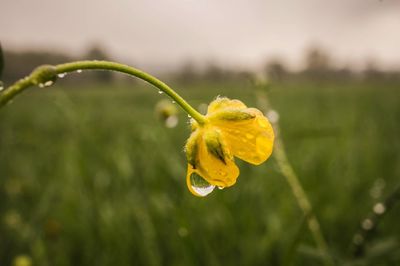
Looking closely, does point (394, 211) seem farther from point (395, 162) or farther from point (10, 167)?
point (10, 167)

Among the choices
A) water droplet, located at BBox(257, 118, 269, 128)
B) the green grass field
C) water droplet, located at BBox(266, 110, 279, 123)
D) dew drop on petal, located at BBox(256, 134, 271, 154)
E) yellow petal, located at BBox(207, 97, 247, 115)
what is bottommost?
the green grass field

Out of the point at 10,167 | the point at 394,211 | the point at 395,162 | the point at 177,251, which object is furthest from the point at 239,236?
the point at 10,167

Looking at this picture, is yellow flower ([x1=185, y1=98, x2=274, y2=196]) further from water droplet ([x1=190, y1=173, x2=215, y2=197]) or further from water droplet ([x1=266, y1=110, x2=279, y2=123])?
water droplet ([x1=266, y1=110, x2=279, y2=123])

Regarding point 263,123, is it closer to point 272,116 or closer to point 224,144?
point 224,144

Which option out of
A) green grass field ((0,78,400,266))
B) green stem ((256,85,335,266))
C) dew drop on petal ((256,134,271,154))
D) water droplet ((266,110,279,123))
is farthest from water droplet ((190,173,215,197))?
water droplet ((266,110,279,123))

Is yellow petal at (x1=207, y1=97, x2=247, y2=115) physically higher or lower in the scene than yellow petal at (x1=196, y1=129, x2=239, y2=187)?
higher

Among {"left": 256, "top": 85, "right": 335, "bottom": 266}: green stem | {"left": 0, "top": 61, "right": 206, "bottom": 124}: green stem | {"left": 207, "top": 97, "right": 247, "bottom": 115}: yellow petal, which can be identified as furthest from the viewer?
{"left": 256, "top": 85, "right": 335, "bottom": 266}: green stem

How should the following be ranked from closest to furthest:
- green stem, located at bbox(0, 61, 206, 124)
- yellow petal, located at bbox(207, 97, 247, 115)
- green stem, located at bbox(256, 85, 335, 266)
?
green stem, located at bbox(0, 61, 206, 124) < yellow petal, located at bbox(207, 97, 247, 115) < green stem, located at bbox(256, 85, 335, 266)

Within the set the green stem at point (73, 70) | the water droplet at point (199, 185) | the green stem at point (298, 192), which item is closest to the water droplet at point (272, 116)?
the green stem at point (298, 192)
